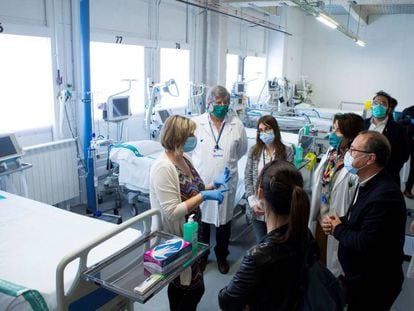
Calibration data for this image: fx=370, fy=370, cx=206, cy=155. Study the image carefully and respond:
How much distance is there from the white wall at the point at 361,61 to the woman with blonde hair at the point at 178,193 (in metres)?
9.30

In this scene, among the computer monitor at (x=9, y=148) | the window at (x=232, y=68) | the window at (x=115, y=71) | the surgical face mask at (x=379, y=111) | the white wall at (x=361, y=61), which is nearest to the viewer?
the computer monitor at (x=9, y=148)

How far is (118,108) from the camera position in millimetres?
4352

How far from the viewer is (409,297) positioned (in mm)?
2918

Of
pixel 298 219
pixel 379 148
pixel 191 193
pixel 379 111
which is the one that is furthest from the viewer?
pixel 379 111

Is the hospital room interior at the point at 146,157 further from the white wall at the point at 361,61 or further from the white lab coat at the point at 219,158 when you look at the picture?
the white wall at the point at 361,61

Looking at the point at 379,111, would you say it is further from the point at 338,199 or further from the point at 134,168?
the point at 134,168

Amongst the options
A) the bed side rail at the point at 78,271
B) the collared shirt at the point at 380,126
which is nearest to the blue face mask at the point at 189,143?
the bed side rail at the point at 78,271

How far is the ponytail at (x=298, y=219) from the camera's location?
48.6 inches

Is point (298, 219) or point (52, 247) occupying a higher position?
point (298, 219)

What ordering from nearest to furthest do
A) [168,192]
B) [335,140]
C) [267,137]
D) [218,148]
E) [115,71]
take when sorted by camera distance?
[168,192], [335,140], [267,137], [218,148], [115,71]

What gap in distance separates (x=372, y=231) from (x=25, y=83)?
12.7 feet

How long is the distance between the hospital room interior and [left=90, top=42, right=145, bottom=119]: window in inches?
0.8

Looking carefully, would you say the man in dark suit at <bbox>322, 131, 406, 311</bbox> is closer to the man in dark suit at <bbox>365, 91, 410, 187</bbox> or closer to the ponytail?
the ponytail

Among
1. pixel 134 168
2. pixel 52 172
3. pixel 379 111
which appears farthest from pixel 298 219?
pixel 52 172
